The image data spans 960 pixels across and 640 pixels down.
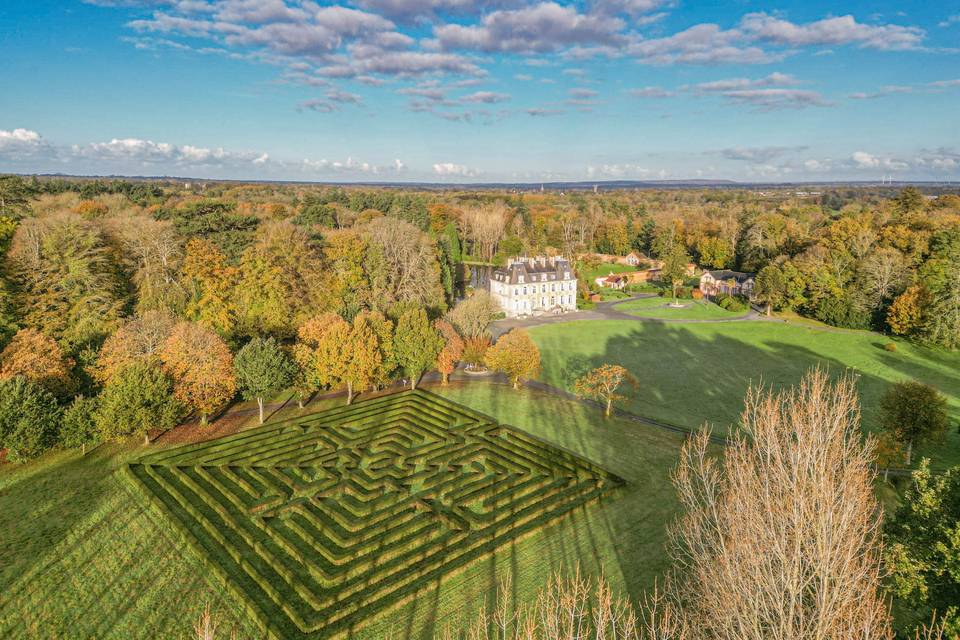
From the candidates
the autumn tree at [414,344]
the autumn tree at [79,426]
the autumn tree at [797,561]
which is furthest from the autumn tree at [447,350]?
the autumn tree at [797,561]

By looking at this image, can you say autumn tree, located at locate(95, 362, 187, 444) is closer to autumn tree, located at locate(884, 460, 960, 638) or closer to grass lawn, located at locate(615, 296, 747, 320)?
autumn tree, located at locate(884, 460, 960, 638)

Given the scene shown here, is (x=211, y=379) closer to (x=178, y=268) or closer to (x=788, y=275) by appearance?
(x=178, y=268)

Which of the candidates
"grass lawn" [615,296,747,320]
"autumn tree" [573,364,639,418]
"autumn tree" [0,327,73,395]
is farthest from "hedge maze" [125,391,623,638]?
"grass lawn" [615,296,747,320]

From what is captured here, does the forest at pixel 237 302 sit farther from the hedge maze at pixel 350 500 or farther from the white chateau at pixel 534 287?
the white chateau at pixel 534 287

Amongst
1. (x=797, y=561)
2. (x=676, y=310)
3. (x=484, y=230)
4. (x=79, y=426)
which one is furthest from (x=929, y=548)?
(x=484, y=230)

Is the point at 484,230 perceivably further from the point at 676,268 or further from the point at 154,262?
the point at 154,262

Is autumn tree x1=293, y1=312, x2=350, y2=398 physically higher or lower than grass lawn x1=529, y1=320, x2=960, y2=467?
higher
